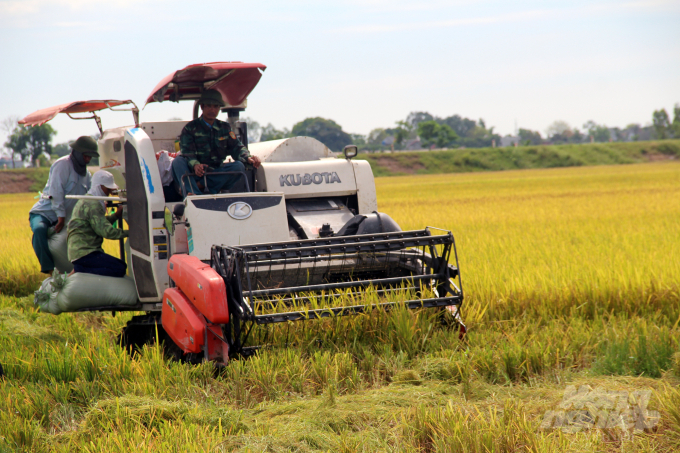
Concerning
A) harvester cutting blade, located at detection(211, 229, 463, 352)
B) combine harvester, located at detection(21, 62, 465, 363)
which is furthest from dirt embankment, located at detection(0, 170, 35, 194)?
harvester cutting blade, located at detection(211, 229, 463, 352)

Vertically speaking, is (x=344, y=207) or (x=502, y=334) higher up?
(x=344, y=207)

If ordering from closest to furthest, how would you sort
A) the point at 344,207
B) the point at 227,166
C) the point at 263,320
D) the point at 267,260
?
1. the point at 263,320
2. the point at 267,260
3. the point at 227,166
4. the point at 344,207

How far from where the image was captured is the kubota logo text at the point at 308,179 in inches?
240

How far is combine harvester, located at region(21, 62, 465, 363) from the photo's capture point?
14.6 feet

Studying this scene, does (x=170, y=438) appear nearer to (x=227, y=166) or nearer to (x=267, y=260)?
(x=267, y=260)

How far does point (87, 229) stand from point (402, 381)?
11.6 feet

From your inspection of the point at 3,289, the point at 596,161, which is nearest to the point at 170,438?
the point at 3,289

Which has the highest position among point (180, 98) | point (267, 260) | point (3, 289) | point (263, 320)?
point (180, 98)

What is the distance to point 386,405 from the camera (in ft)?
12.4

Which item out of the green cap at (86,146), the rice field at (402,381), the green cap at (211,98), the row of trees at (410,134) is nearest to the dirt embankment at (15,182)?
the row of trees at (410,134)

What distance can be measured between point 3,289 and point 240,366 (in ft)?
20.7

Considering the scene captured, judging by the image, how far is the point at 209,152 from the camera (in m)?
5.93

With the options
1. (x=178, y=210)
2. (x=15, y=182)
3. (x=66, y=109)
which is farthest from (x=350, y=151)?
(x=15, y=182)

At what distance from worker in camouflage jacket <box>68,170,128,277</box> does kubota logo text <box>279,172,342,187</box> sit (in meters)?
1.60
